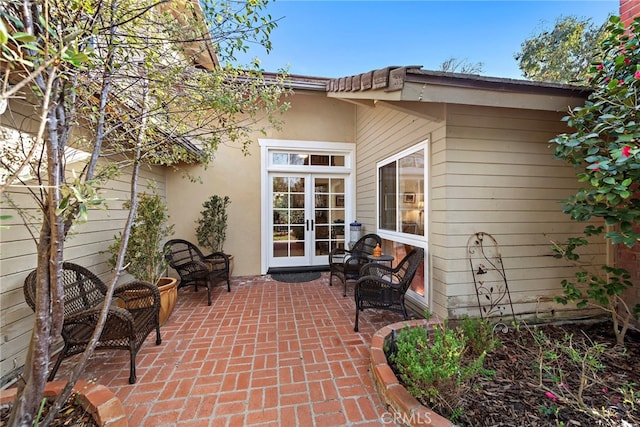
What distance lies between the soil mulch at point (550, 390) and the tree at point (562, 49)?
26.5ft

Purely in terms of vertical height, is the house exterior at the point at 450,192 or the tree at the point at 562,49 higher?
the tree at the point at 562,49

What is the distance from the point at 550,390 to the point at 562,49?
9.86m

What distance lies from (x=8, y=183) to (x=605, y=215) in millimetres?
3720

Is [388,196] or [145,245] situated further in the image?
[388,196]

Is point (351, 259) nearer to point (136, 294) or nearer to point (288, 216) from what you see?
point (288, 216)

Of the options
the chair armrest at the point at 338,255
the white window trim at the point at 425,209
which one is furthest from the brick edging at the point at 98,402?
the chair armrest at the point at 338,255

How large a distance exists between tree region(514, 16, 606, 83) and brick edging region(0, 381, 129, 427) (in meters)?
10.7

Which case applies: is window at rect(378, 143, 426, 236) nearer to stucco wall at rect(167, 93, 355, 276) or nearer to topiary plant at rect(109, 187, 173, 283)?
stucco wall at rect(167, 93, 355, 276)

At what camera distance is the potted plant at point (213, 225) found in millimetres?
4738

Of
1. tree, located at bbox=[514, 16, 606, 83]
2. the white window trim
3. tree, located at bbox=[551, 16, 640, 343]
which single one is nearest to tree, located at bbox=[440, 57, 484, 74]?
tree, located at bbox=[514, 16, 606, 83]

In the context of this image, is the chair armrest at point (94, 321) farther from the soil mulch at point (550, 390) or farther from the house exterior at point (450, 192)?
the soil mulch at point (550, 390)

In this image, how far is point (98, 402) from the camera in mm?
1549

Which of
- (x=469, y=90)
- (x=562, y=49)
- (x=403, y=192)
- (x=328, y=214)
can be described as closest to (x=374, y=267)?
(x=403, y=192)

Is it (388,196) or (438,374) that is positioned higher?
(388,196)
